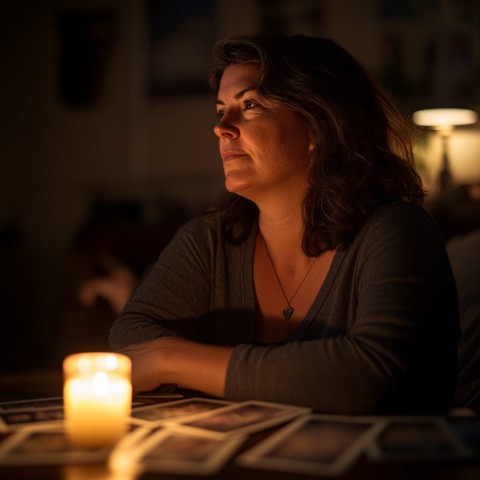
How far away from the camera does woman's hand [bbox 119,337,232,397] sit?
116 cm

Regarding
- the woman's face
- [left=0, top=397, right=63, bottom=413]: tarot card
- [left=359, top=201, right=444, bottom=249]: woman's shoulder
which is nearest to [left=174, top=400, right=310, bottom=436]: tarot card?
[left=0, top=397, right=63, bottom=413]: tarot card

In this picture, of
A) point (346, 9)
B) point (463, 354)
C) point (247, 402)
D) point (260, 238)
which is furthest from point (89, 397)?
point (346, 9)

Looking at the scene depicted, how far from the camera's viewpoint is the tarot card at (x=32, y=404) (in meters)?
1.10

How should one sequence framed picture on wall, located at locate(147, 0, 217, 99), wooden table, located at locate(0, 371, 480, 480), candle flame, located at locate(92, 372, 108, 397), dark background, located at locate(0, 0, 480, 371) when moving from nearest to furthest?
wooden table, located at locate(0, 371, 480, 480) < candle flame, located at locate(92, 372, 108, 397) < dark background, located at locate(0, 0, 480, 371) < framed picture on wall, located at locate(147, 0, 217, 99)

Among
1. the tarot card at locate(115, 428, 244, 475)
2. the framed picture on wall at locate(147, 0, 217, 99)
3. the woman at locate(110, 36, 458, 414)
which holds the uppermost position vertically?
the framed picture on wall at locate(147, 0, 217, 99)

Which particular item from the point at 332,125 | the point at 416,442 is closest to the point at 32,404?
the point at 416,442

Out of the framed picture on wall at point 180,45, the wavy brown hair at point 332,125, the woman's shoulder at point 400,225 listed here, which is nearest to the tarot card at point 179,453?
the woman's shoulder at point 400,225

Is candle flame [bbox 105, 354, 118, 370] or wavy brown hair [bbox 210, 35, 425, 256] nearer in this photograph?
candle flame [bbox 105, 354, 118, 370]

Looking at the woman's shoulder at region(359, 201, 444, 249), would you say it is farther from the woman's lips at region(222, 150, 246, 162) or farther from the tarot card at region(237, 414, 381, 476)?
the tarot card at region(237, 414, 381, 476)

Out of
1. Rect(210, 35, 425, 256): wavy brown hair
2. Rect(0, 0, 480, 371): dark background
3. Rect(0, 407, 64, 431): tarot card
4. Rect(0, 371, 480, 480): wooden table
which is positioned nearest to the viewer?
Rect(0, 371, 480, 480): wooden table

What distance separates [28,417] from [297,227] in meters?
0.83

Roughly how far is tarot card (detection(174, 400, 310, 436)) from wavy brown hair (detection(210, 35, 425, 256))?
20.8 inches

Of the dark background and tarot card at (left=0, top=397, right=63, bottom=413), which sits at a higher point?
the dark background

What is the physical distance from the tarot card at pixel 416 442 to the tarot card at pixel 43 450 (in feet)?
1.10
